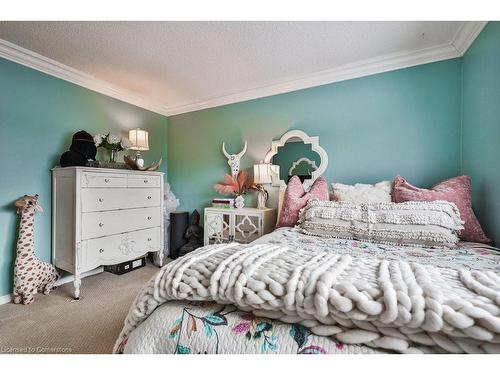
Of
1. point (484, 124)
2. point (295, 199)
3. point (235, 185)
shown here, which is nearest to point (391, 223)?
point (295, 199)

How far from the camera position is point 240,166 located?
302cm

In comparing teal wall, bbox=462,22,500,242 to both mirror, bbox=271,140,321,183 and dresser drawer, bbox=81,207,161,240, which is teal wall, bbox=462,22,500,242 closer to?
mirror, bbox=271,140,321,183

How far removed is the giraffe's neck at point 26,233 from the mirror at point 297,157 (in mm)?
2401

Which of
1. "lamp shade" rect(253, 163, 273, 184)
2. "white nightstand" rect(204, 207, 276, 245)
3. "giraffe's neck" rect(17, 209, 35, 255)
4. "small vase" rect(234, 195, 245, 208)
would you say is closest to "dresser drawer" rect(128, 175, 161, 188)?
"white nightstand" rect(204, 207, 276, 245)

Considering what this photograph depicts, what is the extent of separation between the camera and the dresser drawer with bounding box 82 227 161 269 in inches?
83.4

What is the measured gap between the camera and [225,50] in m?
2.07

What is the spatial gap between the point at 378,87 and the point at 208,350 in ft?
8.71

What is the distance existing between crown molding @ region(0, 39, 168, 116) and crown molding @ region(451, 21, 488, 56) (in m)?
3.46

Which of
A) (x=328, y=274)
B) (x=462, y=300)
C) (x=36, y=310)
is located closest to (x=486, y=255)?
(x=462, y=300)

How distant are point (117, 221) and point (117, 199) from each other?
0.76 feet

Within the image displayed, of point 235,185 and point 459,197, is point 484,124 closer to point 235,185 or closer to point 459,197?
point 459,197

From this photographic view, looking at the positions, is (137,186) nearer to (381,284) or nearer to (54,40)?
(54,40)

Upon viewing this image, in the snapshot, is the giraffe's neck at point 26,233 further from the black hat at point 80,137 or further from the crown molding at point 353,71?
the crown molding at point 353,71

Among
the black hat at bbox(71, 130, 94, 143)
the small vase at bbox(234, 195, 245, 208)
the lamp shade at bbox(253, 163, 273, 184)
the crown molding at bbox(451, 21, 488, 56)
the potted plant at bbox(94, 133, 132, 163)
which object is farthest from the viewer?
the small vase at bbox(234, 195, 245, 208)
